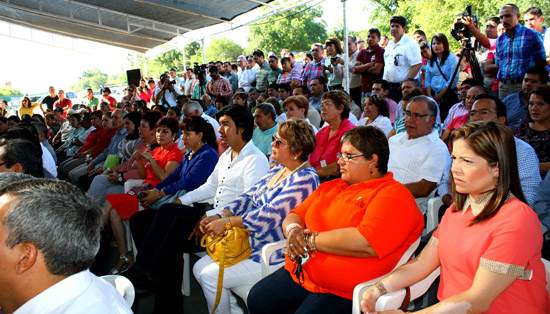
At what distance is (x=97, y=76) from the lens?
80.5m

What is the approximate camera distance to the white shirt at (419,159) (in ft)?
9.56

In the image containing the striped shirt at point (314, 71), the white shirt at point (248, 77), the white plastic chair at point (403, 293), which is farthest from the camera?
the white shirt at point (248, 77)

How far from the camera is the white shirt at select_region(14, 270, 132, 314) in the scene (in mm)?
1085

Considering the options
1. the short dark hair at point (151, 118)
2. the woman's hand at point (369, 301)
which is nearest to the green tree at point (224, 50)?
the short dark hair at point (151, 118)

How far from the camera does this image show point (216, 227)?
255 cm

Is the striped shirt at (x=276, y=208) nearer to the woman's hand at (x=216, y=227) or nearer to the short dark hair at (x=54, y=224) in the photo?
the woman's hand at (x=216, y=227)

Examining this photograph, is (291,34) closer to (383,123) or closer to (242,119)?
(383,123)

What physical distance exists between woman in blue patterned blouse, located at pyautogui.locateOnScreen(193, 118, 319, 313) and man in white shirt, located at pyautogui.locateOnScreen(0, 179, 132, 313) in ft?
4.21

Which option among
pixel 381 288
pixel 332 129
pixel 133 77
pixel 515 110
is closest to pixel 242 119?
pixel 332 129

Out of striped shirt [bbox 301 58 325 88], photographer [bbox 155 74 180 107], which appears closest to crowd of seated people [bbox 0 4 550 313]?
striped shirt [bbox 301 58 325 88]

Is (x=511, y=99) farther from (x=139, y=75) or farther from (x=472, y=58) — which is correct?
(x=139, y=75)

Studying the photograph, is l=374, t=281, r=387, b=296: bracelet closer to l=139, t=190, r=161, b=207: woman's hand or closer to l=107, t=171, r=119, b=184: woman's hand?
l=139, t=190, r=161, b=207: woman's hand

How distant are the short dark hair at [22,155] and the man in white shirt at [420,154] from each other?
8.15 ft

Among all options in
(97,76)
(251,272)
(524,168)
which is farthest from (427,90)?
(97,76)
